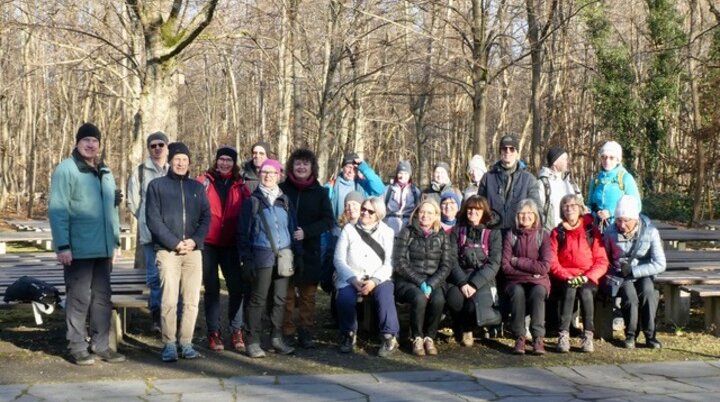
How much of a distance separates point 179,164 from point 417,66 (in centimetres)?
1966

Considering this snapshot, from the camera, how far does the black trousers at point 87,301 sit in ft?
23.3

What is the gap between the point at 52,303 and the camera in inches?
295

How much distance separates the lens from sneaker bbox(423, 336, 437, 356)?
25.2ft

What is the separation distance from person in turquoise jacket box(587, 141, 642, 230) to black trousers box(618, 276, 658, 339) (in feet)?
3.08

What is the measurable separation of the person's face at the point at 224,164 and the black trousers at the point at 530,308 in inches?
104

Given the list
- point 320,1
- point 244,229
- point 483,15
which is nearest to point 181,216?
point 244,229

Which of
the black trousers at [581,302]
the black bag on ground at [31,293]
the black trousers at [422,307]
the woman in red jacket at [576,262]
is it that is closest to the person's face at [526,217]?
the woman in red jacket at [576,262]

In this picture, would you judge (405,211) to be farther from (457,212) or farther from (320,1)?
(320,1)

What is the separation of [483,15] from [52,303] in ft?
26.6

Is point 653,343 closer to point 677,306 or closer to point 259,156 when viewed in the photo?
point 677,306

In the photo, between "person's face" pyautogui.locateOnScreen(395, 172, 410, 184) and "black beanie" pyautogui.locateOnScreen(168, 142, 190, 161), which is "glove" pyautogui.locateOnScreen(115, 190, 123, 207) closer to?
"black beanie" pyautogui.locateOnScreen(168, 142, 190, 161)

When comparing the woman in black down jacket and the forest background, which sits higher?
the forest background

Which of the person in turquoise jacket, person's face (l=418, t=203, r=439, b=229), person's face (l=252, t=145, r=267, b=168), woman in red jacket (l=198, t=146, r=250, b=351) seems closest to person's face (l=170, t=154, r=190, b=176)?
woman in red jacket (l=198, t=146, r=250, b=351)

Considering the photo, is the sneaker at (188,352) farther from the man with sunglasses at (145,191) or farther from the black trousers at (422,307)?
the black trousers at (422,307)
